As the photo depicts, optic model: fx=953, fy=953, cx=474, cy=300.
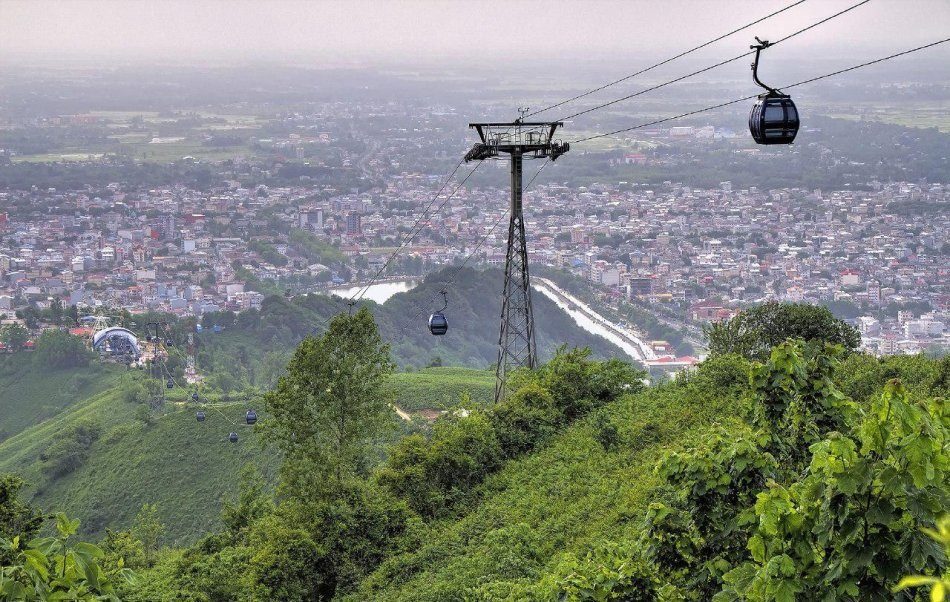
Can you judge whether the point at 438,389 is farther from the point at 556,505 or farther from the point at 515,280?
the point at 556,505

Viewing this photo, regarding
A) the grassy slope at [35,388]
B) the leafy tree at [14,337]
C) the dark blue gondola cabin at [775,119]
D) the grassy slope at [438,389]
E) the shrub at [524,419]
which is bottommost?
the grassy slope at [35,388]

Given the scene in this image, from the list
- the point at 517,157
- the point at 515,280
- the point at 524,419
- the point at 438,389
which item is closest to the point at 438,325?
the point at 515,280

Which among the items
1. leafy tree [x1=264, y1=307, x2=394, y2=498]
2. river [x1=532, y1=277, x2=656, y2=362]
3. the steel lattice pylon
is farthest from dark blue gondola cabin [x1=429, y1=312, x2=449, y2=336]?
river [x1=532, y1=277, x2=656, y2=362]

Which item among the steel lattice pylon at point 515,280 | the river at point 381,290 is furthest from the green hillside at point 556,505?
the river at point 381,290

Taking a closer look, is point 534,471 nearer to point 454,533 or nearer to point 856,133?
point 454,533

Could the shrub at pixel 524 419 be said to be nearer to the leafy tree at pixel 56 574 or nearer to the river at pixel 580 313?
the leafy tree at pixel 56 574
